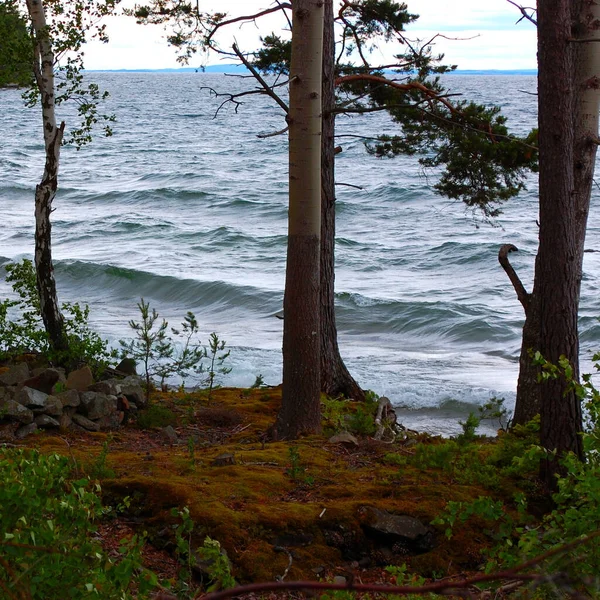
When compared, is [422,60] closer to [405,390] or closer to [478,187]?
[478,187]

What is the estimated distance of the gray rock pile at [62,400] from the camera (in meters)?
6.54

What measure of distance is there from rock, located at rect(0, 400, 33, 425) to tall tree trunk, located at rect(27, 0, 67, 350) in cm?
178

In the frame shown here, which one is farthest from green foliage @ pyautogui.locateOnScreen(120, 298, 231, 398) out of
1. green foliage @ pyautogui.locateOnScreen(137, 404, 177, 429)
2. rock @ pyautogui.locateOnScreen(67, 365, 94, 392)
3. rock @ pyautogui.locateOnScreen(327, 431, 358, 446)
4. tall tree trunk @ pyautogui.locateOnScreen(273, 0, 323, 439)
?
rock @ pyautogui.locateOnScreen(327, 431, 358, 446)

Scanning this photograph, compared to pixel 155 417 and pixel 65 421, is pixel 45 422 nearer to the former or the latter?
pixel 65 421

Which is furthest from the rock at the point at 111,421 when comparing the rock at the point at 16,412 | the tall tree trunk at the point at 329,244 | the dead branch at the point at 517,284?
the dead branch at the point at 517,284

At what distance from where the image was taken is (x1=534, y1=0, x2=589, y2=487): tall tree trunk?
191 inches

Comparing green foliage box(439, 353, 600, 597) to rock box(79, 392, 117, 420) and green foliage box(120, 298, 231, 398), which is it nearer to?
green foliage box(120, 298, 231, 398)

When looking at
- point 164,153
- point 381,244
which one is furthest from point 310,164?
point 164,153

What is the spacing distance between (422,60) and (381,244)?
1431 centimetres

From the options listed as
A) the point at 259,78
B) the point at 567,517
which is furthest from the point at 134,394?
the point at 567,517

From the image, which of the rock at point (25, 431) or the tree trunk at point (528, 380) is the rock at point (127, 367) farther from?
the tree trunk at point (528, 380)

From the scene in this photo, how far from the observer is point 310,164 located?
5910mm

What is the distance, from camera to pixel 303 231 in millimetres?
6074

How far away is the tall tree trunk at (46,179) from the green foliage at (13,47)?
0.12 m
